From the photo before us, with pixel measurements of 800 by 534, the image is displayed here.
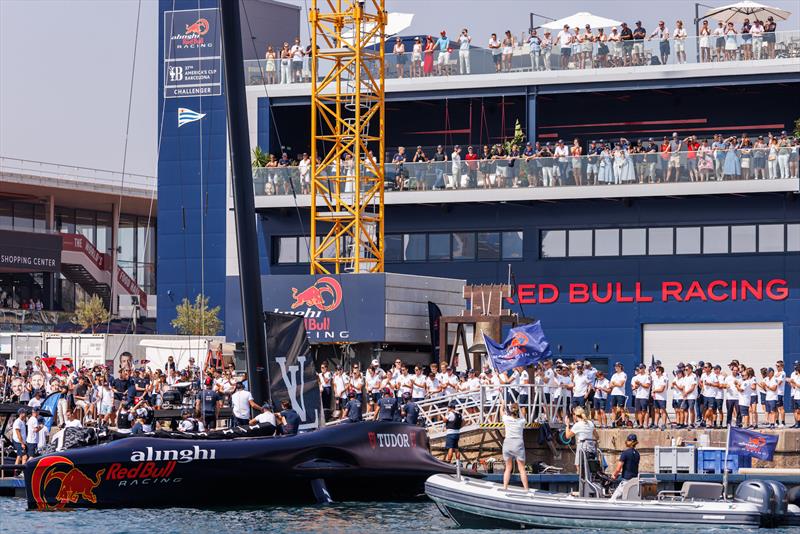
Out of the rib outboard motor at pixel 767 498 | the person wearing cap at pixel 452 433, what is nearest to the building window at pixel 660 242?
the person wearing cap at pixel 452 433

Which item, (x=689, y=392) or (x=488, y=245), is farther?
(x=488, y=245)

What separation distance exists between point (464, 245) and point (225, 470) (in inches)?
1121

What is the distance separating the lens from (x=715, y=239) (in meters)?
54.7

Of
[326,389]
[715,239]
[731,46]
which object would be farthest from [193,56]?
[326,389]

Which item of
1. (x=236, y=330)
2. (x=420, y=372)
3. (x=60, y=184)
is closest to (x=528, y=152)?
(x=236, y=330)

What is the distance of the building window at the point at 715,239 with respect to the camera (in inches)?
2147

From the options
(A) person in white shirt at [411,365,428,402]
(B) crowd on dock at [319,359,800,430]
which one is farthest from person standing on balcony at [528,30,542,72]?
(A) person in white shirt at [411,365,428,402]

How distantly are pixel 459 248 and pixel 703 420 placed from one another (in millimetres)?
21784

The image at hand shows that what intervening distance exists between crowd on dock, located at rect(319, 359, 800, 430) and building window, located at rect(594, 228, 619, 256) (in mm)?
16008

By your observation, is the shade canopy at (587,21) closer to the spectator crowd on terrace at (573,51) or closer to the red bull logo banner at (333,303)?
the spectator crowd on terrace at (573,51)

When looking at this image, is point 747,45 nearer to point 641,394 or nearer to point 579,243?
point 579,243

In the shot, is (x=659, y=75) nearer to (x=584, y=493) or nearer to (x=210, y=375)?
(x=210, y=375)

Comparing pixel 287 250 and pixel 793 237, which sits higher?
pixel 793 237

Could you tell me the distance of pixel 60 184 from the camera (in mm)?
83375
